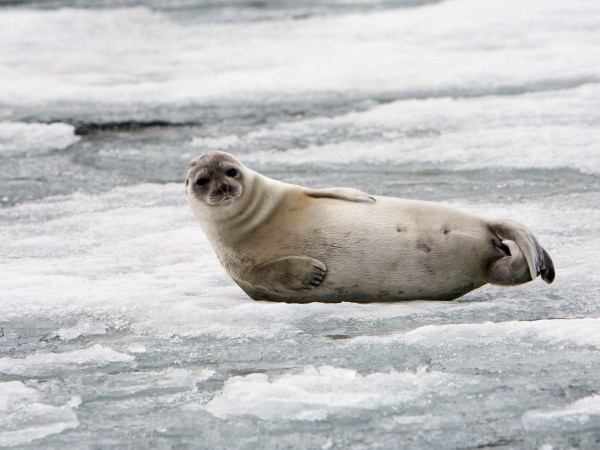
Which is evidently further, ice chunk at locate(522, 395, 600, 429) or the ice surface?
the ice surface

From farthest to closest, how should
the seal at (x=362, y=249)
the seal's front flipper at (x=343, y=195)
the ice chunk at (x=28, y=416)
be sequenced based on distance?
the seal's front flipper at (x=343, y=195) < the seal at (x=362, y=249) < the ice chunk at (x=28, y=416)

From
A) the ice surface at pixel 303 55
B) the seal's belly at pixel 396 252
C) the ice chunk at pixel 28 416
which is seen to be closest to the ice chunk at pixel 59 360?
the ice chunk at pixel 28 416

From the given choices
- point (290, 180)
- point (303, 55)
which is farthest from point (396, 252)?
point (303, 55)

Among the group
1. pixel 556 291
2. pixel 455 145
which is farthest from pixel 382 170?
pixel 556 291

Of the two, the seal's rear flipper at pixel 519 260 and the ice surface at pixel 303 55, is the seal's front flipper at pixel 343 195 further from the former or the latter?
the ice surface at pixel 303 55

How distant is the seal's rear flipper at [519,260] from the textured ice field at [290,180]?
3.9 inches

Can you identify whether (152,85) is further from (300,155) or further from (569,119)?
(569,119)

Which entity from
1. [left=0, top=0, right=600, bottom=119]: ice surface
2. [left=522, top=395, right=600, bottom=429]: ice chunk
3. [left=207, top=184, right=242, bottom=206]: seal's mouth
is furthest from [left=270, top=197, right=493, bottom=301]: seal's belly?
[left=0, top=0, right=600, bottom=119]: ice surface

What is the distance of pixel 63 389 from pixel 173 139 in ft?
14.4

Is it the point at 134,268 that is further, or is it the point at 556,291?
the point at 134,268

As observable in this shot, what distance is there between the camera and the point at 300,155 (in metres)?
7.22

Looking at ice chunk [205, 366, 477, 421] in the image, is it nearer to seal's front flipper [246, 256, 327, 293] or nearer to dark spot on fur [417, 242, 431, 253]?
seal's front flipper [246, 256, 327, 293]

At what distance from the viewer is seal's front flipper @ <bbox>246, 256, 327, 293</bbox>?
14.2ft

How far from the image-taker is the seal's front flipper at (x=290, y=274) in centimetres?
433
